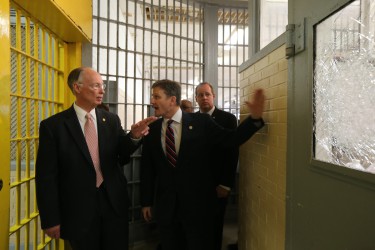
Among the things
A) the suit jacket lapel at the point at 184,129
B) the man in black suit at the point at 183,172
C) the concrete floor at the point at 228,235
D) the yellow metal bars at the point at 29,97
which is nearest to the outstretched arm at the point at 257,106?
the man in black suit at the point at 183,172

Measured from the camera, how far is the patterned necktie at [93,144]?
7.04 feet

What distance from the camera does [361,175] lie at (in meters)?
1.08

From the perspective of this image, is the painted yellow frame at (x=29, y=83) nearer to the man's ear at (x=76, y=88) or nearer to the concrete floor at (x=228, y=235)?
the man's ear at (x=76, y=88)

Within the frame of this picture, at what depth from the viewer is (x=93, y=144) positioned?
2.17 m

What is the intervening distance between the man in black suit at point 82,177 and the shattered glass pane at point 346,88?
123cm

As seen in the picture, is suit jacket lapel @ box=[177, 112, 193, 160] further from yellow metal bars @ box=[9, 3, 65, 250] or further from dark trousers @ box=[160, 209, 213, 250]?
yellow metal bars @ box=[9, 3, 65, 250]

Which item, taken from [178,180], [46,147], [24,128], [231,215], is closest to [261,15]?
[178,180]

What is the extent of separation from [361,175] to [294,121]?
0.62 m

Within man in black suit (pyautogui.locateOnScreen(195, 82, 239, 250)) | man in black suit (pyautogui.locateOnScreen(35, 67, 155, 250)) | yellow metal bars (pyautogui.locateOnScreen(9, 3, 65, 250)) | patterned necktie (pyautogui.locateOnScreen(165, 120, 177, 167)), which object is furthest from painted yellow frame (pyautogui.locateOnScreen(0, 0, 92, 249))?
man in black suit (pyautogui.locateOnScreen(195, 82, 239, 250))

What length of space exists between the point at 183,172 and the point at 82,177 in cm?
77

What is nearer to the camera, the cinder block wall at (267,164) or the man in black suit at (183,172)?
the cinder block wall at (267,164)

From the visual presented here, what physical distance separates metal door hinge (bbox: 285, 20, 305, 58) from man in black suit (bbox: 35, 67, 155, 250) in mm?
1089

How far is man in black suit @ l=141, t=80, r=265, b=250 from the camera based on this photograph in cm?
233

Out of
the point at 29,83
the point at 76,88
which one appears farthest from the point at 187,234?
the point at 29,83
